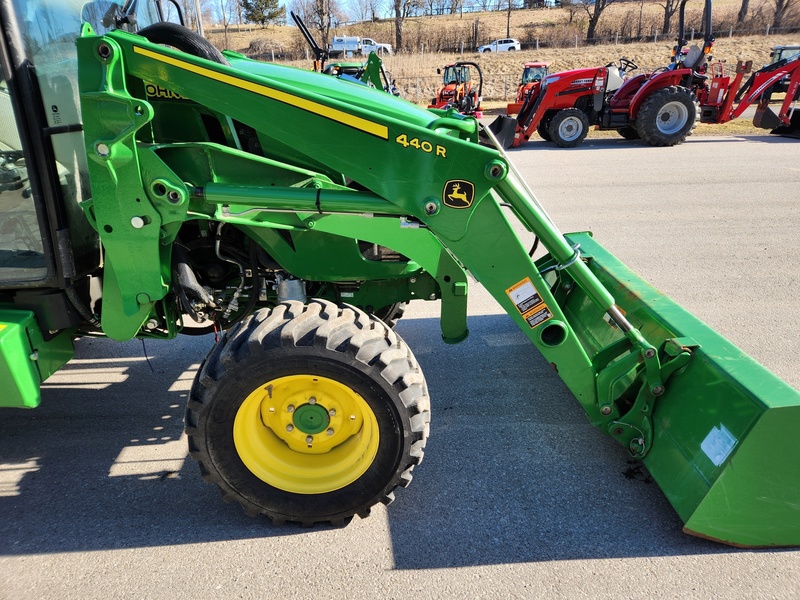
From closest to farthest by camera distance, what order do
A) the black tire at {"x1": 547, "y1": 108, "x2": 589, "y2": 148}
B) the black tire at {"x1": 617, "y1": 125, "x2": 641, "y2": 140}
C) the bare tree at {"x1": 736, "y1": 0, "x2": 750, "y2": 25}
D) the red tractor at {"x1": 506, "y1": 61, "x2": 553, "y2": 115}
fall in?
the black tire at {"x1": 547, "y1": 108, "x2": 589, "y2": 148} → the red tractor at {"x1": 506, "y1": 61, "x2": 553, "y2": 115} → the black tire at {"x1": 617, "y1": 125, "x2": 641, "y2": 140} → the bare tree at {"x1": 736, "y1": 0, "x2": 750, "y2": 25}

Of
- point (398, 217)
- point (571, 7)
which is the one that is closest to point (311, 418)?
point (398, 217)

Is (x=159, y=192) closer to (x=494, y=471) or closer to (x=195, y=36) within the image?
(x=195, y=36)

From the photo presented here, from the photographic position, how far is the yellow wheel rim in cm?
251

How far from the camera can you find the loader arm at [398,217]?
227cm

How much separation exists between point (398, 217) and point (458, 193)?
29cm

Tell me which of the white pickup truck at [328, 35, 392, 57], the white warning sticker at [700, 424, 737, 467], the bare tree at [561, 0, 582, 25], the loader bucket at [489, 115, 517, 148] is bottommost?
the white warning sticker at [700, 424, 737, 467]

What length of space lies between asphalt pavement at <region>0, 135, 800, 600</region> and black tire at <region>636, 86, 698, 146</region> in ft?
31.6

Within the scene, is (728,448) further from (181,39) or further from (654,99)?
(654,99)

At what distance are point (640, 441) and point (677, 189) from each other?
24.4ft

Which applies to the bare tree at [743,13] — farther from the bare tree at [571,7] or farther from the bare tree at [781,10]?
the bare tree at [571,7]

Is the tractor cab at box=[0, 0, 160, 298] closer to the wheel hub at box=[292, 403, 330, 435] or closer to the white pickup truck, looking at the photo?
the wheel hub at box=[292, 403, 330, 435]

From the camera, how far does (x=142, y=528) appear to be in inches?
101

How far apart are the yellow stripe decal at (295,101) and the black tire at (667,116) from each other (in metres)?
12.5

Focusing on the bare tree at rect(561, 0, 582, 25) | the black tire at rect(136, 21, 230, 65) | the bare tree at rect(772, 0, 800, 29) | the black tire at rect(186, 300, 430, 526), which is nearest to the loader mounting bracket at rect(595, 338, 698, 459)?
the black tire at rect(186, 300, 430, 526)
